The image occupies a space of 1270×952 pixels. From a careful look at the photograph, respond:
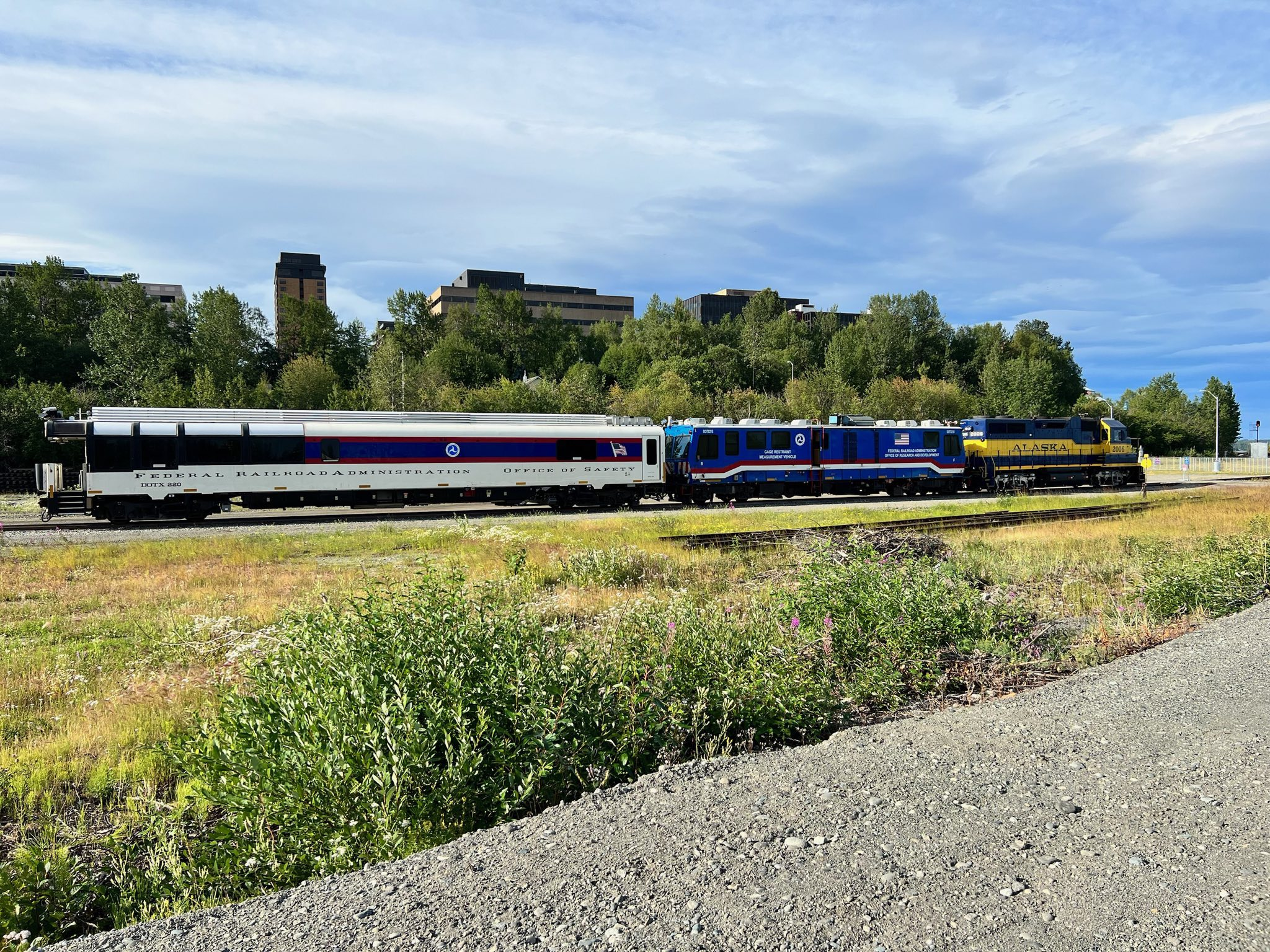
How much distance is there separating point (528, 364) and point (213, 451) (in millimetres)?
81277

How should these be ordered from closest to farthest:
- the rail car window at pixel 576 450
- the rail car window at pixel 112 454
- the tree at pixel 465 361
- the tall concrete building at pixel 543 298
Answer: the rail car window at pixel 112 454
the rail car window at pixel 576 450
the tree at pixel 465 361
the tall concrete building at pixel 543 298

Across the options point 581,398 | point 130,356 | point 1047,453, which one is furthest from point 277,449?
point 130,356

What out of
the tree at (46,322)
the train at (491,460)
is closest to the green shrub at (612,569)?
the train at (491,460)

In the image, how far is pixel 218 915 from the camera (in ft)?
13.3

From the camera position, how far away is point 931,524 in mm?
24469

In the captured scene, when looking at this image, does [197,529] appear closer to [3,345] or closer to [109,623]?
[109,623]

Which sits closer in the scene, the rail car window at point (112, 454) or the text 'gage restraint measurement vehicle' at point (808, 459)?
the rail car window at point (112, 454)

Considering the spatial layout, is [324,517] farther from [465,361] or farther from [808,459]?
[465,361]

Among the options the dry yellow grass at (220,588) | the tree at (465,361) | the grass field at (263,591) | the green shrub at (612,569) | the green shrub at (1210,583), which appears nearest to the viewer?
the grass field at (263,591)

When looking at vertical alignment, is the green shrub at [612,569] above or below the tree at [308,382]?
below

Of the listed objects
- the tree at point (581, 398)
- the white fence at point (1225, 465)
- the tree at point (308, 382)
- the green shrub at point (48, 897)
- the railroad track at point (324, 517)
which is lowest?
the green shrub at point (48, 897)

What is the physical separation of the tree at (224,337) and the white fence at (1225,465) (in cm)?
8192

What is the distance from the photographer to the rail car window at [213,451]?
24.9 meters

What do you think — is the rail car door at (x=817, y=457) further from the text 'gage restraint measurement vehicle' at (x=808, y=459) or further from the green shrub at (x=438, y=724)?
the green shrub at (x=438, y=724)
